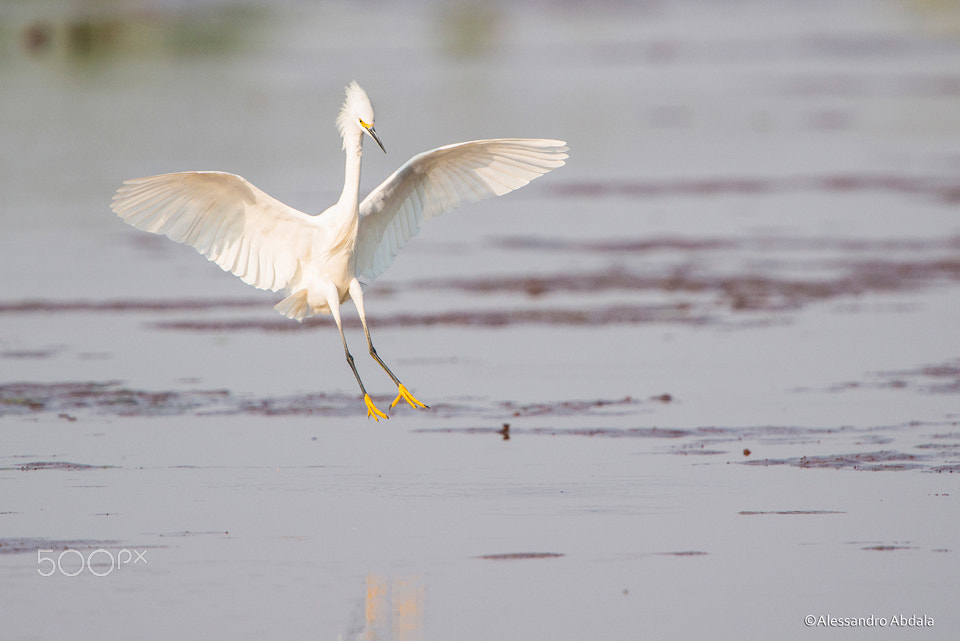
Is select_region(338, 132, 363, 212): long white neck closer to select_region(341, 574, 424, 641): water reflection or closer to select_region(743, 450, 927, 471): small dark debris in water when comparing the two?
select_region(743, 450, 927, 471): small dark debris in water

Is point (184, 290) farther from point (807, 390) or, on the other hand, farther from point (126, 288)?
point (807, 390)

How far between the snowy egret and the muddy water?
2.96 feet

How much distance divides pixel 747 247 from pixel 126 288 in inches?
255

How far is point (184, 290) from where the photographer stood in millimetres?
15211

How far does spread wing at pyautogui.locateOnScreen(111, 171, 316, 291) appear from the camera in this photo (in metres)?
9.18

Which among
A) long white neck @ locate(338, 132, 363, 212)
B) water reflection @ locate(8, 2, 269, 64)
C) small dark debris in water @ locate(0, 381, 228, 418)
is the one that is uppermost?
water reflection @ locate(8, 2, 269, 64)

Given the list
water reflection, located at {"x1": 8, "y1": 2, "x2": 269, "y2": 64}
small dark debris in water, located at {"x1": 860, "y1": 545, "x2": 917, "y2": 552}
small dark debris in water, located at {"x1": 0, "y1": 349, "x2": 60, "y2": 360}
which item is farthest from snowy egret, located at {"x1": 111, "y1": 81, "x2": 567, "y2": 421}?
water reflection, located at {"x1": 8, "y1": 2, "x2": 269, "y2": 64}

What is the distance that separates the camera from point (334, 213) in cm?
950

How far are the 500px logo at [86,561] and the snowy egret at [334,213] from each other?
2.33 m

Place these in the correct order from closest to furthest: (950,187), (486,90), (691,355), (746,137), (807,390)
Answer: (807,390)
(691,355)
(950,187)
(746,137)
(486,90)

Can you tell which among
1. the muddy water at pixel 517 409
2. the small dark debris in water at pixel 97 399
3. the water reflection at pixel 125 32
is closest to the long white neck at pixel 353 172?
the muddy water at pixel 517 409

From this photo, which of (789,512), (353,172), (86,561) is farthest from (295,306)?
(789,512)

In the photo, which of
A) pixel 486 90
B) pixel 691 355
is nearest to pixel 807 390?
pixel 691 355

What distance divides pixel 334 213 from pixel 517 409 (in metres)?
1.80
